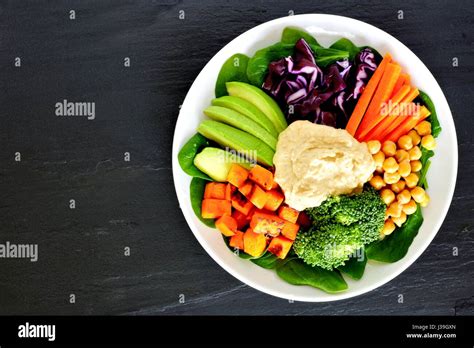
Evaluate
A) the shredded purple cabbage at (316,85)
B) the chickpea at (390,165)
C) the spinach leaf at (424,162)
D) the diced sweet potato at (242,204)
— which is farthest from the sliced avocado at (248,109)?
the spinach leaf at (424,162)

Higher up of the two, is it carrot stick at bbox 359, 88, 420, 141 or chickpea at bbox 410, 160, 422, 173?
carrot stick at bbox 359, 88, 420, 141

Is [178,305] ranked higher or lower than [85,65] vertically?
lower

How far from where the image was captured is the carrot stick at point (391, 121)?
3504 mm

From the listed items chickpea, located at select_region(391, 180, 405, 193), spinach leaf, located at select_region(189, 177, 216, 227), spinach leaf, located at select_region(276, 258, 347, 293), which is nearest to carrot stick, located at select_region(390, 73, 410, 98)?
chickpea, located at select_region(391, 180, 405, 193)

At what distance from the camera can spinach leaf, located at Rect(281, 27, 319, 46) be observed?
11.8ft

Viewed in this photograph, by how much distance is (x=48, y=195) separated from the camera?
151 inches

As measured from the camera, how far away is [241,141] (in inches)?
136

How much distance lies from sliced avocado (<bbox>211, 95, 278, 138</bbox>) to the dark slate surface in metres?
0.43

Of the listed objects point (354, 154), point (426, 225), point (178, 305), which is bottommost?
point (178, 305)

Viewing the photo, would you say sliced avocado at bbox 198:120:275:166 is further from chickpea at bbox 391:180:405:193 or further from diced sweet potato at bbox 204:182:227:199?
chickpea at bbox 391:180:405:193

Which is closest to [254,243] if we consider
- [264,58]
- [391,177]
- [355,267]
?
[355,267]
